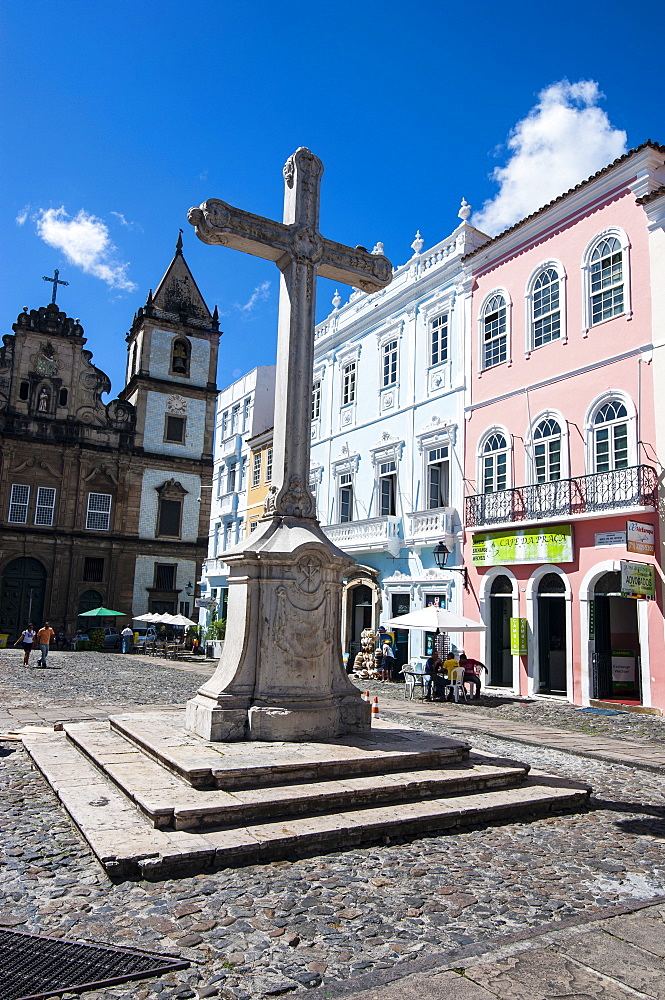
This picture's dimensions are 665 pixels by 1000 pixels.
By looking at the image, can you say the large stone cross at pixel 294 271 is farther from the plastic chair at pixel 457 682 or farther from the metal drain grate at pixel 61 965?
the plastic chair at pixel 457 682

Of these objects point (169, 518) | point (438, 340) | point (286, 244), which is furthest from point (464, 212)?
point (169, 518)

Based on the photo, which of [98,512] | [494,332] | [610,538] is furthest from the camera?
[98,512]

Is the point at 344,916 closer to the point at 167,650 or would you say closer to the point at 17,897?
the point at 17,897

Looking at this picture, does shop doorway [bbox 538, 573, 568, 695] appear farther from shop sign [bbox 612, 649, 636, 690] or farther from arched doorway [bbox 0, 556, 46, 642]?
arched doorway [bbox 0, 556, 46, 642]

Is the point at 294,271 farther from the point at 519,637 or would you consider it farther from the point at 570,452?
the point at 519,637

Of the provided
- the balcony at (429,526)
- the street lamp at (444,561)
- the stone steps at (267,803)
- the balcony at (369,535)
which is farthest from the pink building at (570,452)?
the stone steps at (267,803)

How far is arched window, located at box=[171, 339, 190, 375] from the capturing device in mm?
42875

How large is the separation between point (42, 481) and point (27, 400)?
4.52 m

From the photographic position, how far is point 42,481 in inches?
1503

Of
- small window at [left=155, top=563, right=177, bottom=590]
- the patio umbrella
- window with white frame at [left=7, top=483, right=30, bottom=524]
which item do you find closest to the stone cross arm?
the patio umbrella

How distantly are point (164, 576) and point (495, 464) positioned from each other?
84.1 feet

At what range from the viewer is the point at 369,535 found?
23.7 meters

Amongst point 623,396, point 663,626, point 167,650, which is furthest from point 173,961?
point 167,650

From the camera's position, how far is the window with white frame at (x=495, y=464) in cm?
1922
